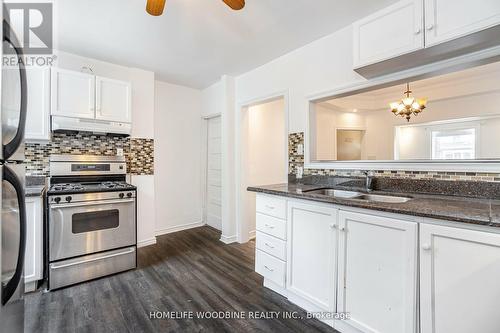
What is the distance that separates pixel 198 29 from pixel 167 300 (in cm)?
257

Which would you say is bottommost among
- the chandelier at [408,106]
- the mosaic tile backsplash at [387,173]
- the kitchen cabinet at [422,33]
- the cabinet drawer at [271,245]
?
the cabinet drawer at [271,245]

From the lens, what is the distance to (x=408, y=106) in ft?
7.87

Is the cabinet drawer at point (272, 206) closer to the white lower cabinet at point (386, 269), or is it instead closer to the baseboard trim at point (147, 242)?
the white lower cabinet at point (386, 269)

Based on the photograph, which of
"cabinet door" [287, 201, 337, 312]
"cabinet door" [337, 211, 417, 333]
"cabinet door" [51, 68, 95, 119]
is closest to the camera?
"cabinet door" [337, 211, 417, 333]

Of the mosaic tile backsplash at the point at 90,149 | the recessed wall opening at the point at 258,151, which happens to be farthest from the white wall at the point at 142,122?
the recessed wall opening at the point at 258,151

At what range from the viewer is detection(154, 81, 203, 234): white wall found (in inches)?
151

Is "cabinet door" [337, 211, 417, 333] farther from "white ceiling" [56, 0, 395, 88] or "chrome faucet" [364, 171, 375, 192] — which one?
"white ceiling" [56, 0, 395, 88]

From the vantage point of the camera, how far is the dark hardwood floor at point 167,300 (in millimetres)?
1736

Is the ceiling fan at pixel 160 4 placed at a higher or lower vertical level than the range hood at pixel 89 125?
higher

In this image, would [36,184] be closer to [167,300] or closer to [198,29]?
[167,300]

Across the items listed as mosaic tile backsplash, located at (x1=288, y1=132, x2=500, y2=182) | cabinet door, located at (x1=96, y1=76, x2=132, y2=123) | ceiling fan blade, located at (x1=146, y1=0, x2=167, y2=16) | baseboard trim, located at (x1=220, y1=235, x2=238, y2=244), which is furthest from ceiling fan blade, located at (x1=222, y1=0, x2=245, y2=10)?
baseboard trim, located at (x1=220, y1=235, x2=238, y2=244)

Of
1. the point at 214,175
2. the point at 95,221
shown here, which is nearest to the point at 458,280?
the point at 95,221

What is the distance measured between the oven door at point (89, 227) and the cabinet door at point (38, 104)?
831 millimetres

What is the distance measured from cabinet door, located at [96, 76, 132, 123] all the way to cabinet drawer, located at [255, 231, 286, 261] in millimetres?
2206
